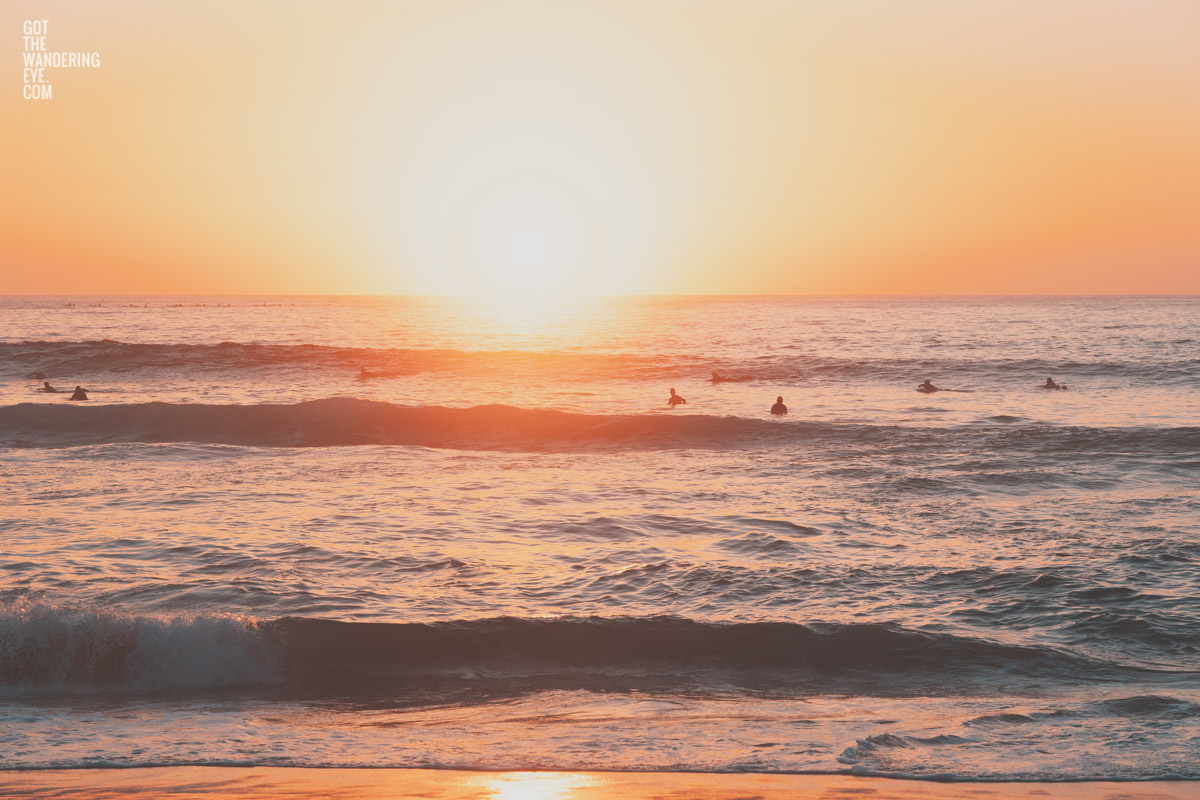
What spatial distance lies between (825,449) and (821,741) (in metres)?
15.0

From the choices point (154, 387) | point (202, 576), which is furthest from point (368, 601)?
point (154, 387)

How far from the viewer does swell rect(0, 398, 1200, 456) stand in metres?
21.2

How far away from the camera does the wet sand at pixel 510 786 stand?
5414mm

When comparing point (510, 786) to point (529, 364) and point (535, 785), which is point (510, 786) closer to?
point (535, 785)

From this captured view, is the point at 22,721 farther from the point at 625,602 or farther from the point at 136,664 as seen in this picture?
the point at 625,602

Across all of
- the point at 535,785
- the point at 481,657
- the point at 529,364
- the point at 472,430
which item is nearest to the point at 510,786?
the point at 535,785

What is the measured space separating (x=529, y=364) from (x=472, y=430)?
66.9ft

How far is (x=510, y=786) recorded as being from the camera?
561 centimetres

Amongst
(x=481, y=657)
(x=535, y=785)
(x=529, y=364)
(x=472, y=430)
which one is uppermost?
(x=529, y=364)

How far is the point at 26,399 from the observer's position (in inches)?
1193

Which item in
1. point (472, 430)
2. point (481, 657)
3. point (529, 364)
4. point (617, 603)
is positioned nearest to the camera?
point (481, 657)

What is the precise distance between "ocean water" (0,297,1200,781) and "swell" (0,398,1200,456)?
29 cm

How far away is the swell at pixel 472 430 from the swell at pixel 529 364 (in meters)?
14.9

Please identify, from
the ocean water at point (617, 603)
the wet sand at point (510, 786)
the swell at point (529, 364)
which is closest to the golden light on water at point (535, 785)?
the wet sand at point (510, 786)
